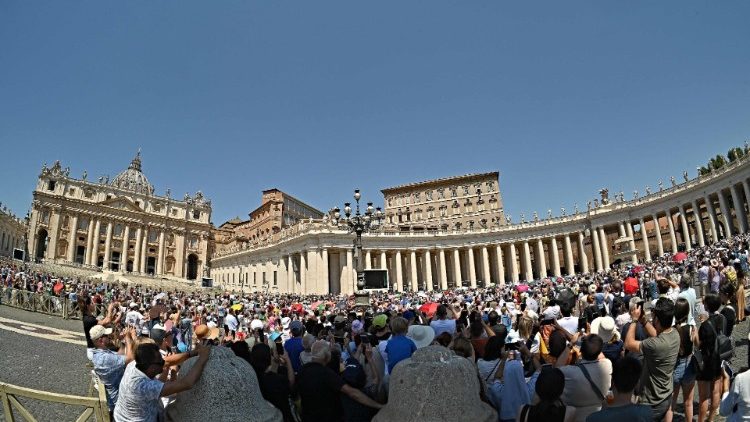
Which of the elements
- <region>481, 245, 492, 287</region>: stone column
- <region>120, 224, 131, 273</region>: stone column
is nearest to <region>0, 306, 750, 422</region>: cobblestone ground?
<region>481, 245, 492, 287</region>: stone column

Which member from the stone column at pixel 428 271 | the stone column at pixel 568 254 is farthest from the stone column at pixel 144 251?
the stone column at pixel 568 254

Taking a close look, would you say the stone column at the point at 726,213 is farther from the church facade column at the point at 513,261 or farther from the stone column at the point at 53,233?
the stone column at the point at 53,233

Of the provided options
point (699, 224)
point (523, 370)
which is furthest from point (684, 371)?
point (699, 224)

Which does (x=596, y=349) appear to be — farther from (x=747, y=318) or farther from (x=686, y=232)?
(x=686, y=232)

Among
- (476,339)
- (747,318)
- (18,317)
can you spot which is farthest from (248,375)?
(18,317)

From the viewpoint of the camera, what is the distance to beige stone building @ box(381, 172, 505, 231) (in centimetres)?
Answer: 6975

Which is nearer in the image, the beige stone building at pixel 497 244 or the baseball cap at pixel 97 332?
the baseball cap at pixel 97 332

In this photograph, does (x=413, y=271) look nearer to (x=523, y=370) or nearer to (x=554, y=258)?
Result: (x=554, y=258)

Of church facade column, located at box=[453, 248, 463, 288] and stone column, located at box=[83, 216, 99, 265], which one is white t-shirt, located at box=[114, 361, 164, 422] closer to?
church facade column, located at box=[453, 248, 463, 288]

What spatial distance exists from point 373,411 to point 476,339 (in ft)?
6.31

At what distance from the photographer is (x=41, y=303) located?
22.8 metres

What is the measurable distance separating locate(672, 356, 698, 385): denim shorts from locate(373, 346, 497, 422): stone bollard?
4.20 meters

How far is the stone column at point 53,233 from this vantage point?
61859mm

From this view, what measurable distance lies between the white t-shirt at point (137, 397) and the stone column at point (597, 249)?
59069mm
